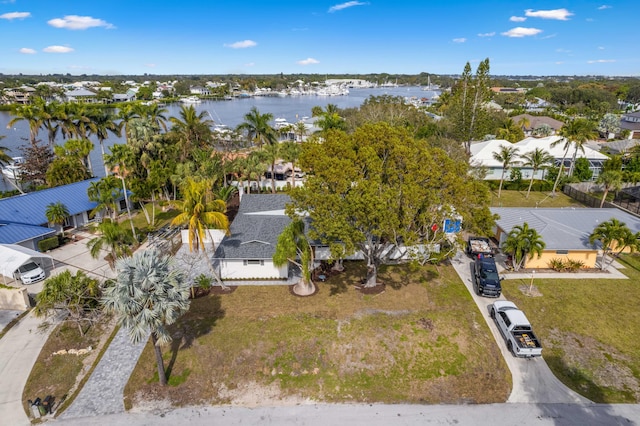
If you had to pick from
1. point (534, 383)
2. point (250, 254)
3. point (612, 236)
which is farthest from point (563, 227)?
point (250, 254)

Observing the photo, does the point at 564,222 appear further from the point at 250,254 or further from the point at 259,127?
the point at 259,127

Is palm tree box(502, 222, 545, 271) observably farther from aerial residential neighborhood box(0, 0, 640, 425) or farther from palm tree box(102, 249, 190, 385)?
palm tree box(102, 249, 190, 385)

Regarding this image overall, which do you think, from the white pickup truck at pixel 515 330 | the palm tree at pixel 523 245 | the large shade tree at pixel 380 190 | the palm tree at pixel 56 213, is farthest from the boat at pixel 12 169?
the palm tree at pixel 523 245

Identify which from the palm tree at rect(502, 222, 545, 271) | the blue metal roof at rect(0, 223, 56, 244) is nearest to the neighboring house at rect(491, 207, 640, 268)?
the palm tree at rect(502, 222, 545, 271)

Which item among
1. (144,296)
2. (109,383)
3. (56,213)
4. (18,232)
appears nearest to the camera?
(144,296)

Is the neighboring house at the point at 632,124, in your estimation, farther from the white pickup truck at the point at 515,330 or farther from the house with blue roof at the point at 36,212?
the house with blue roof at the point at 36,212
